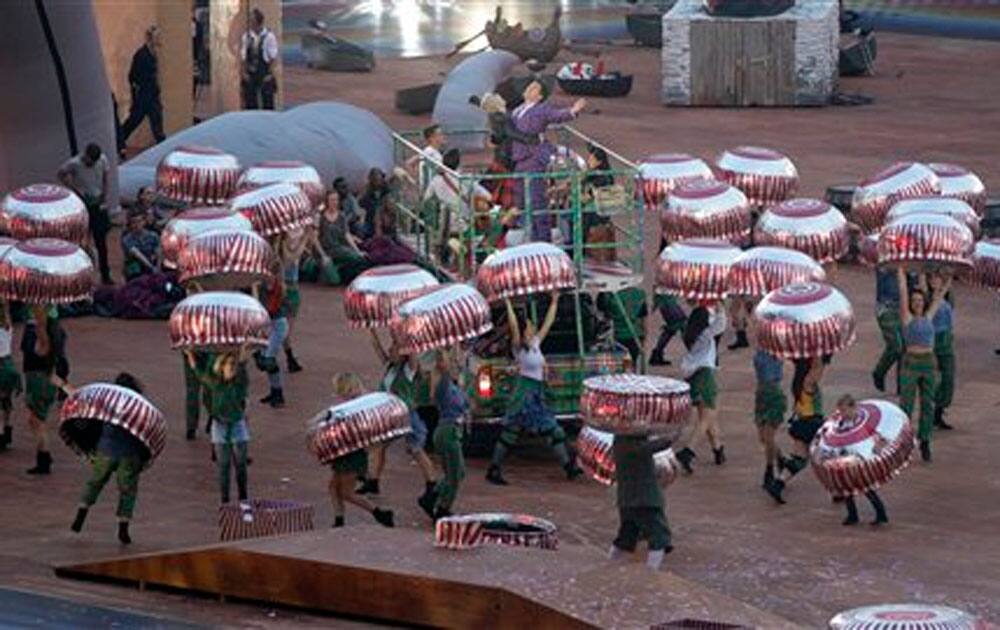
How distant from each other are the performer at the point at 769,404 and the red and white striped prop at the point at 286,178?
5.82m

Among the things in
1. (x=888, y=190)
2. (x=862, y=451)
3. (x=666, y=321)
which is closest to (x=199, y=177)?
(x=666, y=321)

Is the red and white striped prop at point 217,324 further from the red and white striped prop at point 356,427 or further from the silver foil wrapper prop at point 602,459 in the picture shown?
the silver foil wrapper prop at point 602,459

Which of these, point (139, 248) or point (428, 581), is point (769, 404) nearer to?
point (428, 581)

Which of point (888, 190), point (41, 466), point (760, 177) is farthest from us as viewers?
point (760, 177)

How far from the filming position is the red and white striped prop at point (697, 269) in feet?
75.7

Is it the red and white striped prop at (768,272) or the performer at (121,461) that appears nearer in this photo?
the performer at (121,461)

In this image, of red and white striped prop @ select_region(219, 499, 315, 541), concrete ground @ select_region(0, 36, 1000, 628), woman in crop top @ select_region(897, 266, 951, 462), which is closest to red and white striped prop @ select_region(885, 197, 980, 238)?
woman in crop top @ select_region(897, 266, 951, 462)

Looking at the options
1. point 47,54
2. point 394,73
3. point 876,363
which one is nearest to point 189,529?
point 876,363

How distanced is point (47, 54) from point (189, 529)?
1188 cm

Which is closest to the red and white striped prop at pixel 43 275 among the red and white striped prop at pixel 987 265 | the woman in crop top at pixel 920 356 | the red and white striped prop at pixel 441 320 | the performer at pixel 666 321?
the red and white striped prop at pixel 441 320

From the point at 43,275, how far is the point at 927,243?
6.59 metres

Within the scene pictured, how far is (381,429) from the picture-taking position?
811 inches

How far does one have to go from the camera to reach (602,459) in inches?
825

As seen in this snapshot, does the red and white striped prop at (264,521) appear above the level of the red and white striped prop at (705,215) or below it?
below
